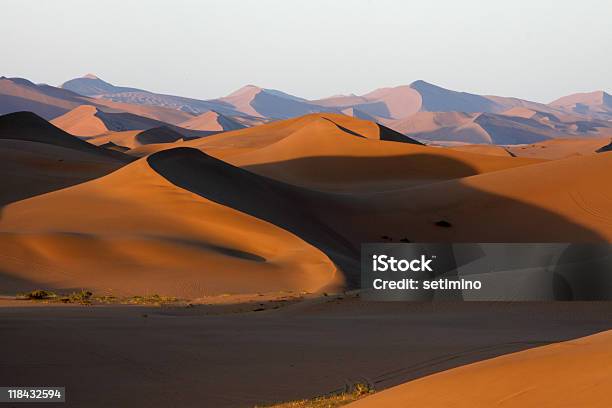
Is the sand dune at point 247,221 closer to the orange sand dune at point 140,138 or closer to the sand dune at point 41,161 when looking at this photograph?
the sand dune at point 41,161

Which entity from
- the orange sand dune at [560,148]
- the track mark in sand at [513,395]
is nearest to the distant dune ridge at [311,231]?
the track mark in sand at [513,395]

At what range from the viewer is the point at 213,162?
3347cm


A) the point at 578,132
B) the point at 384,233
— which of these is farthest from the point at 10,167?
the point at 578,132

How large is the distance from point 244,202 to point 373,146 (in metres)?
24.5

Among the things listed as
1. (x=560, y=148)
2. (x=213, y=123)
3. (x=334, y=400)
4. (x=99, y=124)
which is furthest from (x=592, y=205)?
(x=213, y=123)

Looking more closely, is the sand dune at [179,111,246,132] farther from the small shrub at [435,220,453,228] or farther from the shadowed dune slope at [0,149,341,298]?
the shadowed dune slope at [0,149,341,298]

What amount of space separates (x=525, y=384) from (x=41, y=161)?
41088mm

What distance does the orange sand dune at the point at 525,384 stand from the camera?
17.7ft

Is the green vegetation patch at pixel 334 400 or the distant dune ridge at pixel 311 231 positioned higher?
the distant dune ridge at pixel 311 231

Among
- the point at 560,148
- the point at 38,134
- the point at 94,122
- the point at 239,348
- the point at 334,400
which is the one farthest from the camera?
the point at 94,122

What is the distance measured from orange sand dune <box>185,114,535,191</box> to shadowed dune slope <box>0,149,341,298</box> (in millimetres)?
18004

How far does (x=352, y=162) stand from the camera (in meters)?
51.2

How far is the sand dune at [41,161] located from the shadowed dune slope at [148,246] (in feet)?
28.9

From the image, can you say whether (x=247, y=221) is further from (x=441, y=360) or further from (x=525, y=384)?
(x=525, y=384)
